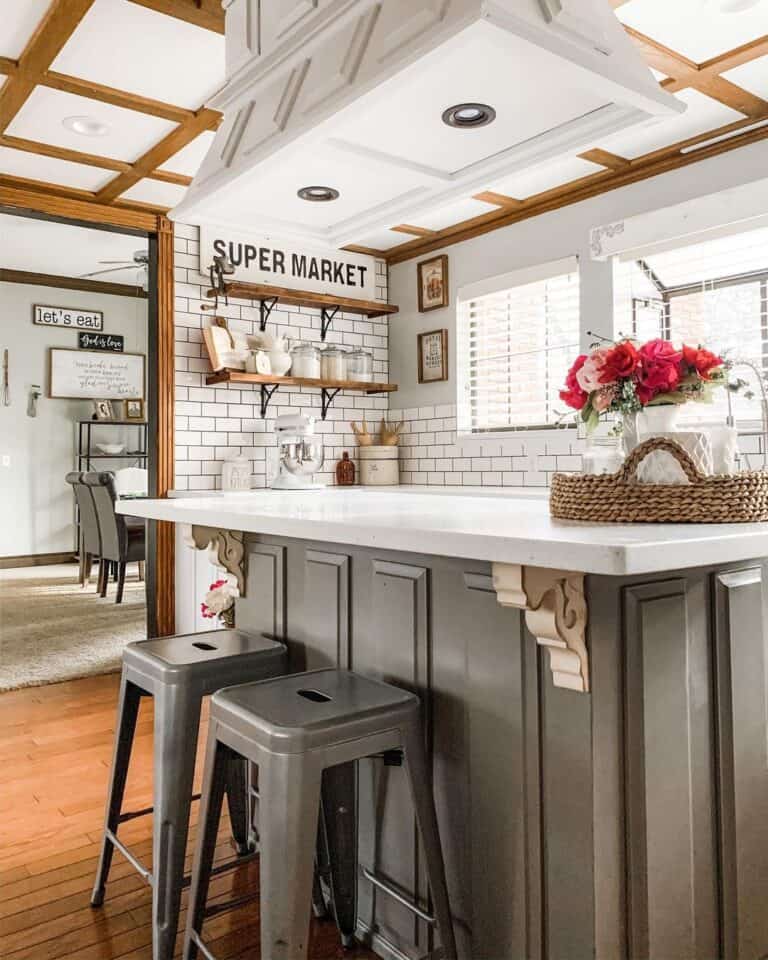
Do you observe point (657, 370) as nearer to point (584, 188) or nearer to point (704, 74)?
point (704, 74)

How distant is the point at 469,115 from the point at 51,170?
261cm

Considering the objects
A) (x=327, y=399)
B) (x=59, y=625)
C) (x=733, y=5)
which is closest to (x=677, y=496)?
(x=733, y=5)

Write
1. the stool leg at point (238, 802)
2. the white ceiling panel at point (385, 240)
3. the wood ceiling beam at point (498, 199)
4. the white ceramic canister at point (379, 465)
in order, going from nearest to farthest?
the stool leg at point (238, 802), the wood ceiling beam at point (498, 199), the white ceiling panel at point (385, 240), the white ceramic canister at point (379, 465)

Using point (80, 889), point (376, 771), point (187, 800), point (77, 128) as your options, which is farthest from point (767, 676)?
point (77, 128)

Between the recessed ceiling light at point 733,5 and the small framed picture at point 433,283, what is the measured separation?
233 centimetres

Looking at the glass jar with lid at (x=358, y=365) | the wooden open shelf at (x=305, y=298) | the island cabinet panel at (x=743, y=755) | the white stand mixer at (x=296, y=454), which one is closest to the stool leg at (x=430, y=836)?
the island cabinet panel at (x=743, y=755)

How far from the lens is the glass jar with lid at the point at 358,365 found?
4.68 m

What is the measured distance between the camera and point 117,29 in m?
2.47

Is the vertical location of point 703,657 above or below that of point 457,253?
below

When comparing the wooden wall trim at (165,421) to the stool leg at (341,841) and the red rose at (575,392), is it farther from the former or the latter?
the red rose at (575,392)

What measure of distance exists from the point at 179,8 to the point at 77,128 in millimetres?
1053

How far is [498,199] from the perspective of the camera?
13.0 ft

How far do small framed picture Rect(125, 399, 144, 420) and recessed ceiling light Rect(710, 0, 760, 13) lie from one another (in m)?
6.06

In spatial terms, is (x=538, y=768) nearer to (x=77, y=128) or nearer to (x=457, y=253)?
(x=77, y=128)
